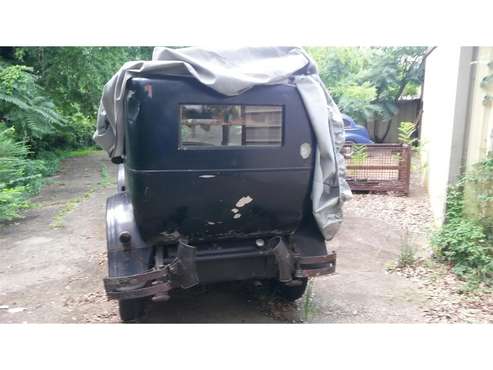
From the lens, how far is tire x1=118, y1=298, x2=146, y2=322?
11.7ft

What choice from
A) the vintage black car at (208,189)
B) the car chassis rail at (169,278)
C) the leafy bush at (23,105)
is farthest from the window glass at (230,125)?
the leafy bush at (23,105)

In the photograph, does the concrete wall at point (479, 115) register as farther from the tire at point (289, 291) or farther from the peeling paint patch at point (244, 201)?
the peeling paint patch at point (244, 201)

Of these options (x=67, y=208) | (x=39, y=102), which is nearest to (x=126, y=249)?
(x=67, y=208)

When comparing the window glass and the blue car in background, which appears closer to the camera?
the window glass

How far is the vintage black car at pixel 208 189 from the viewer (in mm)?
3000

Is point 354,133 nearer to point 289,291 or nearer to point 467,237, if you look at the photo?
point 467,237

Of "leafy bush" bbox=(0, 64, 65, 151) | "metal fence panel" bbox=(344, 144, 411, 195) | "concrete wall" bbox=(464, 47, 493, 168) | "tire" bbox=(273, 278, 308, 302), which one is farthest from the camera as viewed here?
"leafy bush" bbox=(0, 64, 65, 151)

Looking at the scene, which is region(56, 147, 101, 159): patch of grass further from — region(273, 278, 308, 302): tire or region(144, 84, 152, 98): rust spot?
region(144, 84, 152, 98): rust spot

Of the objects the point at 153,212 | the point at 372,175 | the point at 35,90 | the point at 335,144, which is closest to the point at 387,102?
the point at 372,175

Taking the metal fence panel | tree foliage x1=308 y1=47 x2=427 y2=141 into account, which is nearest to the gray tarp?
the metal fence panel

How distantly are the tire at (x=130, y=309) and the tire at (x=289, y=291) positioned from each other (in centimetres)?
133

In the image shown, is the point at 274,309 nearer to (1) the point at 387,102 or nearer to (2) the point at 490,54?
(2) the point at 490,54

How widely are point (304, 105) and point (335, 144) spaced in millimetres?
485

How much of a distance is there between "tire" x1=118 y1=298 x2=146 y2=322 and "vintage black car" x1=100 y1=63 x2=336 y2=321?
14 millimetres
